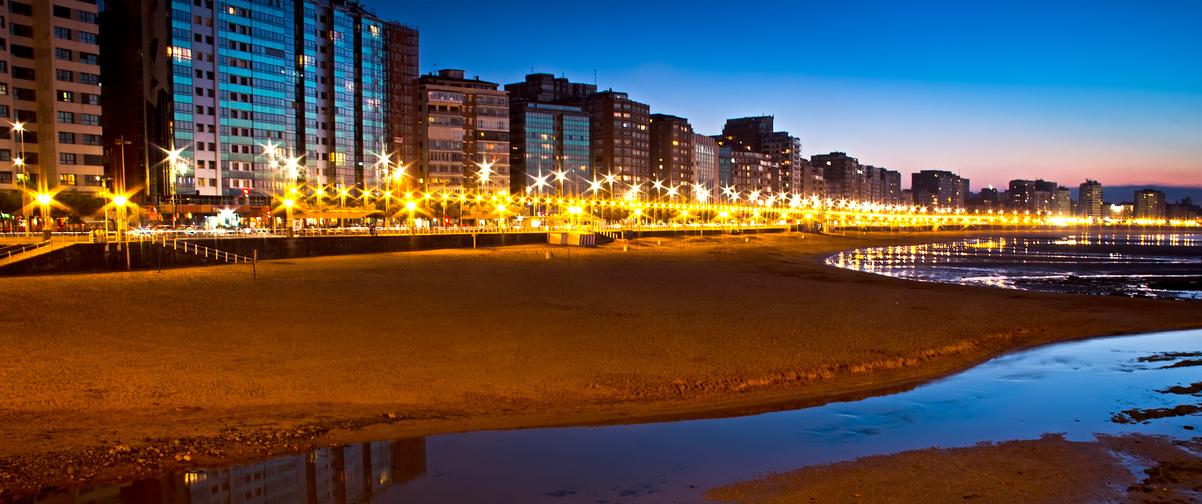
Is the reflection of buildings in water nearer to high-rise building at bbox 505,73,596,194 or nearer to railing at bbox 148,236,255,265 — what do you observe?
railing at bbox 148,236,255,265

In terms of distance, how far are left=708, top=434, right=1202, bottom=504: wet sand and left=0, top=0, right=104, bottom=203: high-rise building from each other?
78.3 m

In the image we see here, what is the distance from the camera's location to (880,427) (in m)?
13.0

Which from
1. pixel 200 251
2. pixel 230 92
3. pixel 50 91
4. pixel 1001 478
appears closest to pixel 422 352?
pixel 1001 478

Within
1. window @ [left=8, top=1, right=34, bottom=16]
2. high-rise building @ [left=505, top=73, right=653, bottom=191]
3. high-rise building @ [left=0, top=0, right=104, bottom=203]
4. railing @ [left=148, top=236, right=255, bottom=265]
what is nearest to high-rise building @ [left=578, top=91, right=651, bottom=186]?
high-rise building @ [left=505, top=73, right=653, bottom=191]

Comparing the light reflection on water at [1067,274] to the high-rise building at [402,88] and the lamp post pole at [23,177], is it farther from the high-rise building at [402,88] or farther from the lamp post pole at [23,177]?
the high-rise building at [402,88]

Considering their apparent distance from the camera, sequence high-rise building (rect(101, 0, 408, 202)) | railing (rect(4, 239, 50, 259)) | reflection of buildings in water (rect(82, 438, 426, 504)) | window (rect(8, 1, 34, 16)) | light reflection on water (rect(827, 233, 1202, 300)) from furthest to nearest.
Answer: high-rise building (rect(101, 0, 408, 202))
window (rect(8, 1, 34, 16))
light reflection on water (rect(827, 233, 1202, 300))
railing (rect(4, 239, 50, 259))
reflection of buildings in water (rect(82, 438, 426, 504))

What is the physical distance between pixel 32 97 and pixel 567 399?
78.2 m

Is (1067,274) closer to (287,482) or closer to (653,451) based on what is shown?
(653,451)

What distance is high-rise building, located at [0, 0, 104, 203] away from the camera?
228ft

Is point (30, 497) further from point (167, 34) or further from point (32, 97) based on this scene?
point (167, 34)

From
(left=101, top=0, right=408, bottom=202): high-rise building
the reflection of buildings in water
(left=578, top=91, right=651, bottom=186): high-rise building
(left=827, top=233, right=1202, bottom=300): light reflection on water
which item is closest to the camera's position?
the reflection of buildings in water

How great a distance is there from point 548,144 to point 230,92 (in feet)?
236

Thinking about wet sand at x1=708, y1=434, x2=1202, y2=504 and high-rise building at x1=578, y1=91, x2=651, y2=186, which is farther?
high-rise building at x1=578, y1=91, x2=651, y2=186

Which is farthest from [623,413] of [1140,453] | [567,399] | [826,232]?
[826,232]
